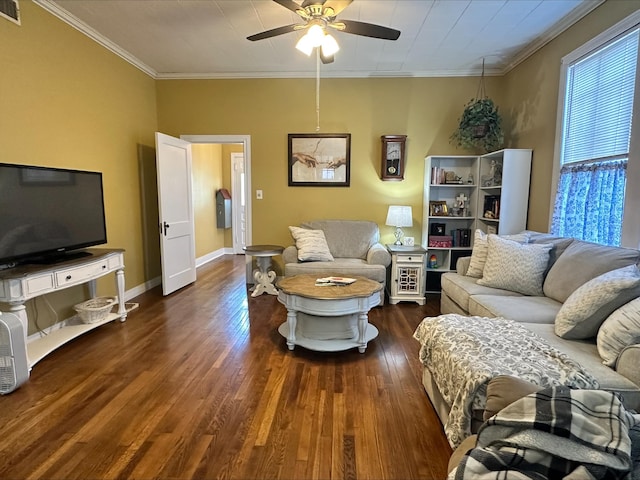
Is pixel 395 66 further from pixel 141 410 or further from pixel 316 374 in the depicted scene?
pixel 141 410

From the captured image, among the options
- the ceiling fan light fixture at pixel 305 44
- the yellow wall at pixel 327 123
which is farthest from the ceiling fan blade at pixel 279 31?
the yellow wall at pixel 327 123

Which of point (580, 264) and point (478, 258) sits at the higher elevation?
point (580, 264)

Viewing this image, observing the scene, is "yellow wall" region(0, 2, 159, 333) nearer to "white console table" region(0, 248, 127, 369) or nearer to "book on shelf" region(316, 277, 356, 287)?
"white console table" region(0, 248, 127, 369)

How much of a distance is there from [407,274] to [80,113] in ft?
12.4

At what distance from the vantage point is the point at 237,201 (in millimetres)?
7512

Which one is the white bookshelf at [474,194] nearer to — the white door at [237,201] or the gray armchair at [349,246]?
the gray armchair at [349,246]

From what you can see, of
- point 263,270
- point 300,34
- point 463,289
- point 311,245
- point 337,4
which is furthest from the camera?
point 263,270

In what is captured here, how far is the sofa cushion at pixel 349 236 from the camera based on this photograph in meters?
4.46

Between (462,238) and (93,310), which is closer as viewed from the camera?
(93,310)

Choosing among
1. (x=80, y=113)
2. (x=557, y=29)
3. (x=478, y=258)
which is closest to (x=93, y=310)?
(x=80, y=113)

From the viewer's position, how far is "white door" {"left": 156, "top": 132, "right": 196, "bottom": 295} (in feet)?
13.5

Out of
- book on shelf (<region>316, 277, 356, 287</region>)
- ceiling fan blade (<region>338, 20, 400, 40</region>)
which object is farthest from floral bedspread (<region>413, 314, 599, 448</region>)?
ceiling fan blade (<region>338, 20, 400, 40</region>)

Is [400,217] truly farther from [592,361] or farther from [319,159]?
[592,361]

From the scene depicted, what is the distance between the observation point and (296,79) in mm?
4586
